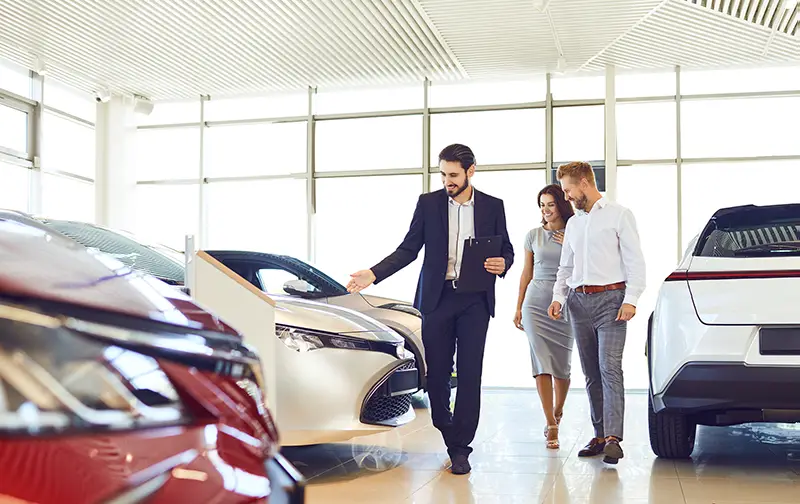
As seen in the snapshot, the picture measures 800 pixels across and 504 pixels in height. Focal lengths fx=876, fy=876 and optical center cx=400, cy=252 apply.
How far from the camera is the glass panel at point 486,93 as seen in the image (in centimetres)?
1085

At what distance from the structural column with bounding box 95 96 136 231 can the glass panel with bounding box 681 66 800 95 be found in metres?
7.24

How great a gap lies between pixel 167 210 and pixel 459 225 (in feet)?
28.5

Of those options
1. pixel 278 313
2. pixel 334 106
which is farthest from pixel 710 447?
pixel 334 106

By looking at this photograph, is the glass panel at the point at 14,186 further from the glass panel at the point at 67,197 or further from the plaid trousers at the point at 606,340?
the plaid trousers at the point at 606,340

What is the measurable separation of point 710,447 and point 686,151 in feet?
20.7

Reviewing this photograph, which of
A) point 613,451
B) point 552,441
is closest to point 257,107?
point 552,441

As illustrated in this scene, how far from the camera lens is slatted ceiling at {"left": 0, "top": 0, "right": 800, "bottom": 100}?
8.19 metres

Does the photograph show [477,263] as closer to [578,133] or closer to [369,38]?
[369,38]

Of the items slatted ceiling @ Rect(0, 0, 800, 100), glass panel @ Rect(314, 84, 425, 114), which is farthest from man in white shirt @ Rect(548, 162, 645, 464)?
glass panel @ Rect(314, 84, 425, 114)

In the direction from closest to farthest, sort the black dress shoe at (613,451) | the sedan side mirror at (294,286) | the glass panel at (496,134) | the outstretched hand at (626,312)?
the outstretched hand at (626,312) → the black dress shoe at (613,451) → the sedan side mirror at (294,286) → the glass panel at (496,134)

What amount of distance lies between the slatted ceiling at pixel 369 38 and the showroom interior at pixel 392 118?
34 mm

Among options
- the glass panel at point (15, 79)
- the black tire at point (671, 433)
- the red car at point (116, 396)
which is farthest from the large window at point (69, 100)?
the red car at point (116, 396)

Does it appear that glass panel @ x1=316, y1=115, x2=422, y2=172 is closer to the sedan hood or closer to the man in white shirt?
the man in white shirt

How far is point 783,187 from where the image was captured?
33.1 ft
